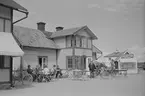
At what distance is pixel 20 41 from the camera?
20750 mm

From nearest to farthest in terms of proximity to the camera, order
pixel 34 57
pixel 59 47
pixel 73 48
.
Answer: pixel 34 57, pixel 73 48, pixel 59 47

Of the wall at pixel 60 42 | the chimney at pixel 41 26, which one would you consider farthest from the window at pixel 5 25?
the chimney at pixel 41 26

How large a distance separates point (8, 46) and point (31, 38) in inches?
430

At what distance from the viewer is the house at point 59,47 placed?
2241 centimetres

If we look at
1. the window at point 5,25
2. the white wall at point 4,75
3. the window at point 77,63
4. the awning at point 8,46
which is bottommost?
the white wall at point 4,75

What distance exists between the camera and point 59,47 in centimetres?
2536

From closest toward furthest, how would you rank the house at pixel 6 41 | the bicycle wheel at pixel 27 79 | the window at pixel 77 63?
the house at pixel 6 41, the bicycle wheel at pixel 27 79, the window at pixel 77 63

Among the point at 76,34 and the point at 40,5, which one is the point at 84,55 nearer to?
the point at 76,34

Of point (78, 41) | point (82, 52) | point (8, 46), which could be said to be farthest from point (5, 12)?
point (82, 52)

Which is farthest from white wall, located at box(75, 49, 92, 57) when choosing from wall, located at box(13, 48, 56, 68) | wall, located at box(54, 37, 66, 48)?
wall, located at box(13, 48, 56, 68)

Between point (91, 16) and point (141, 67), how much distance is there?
2486 centimetres

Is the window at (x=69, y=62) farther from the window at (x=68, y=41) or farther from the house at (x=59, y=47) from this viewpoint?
the window at (x=68, y=41)

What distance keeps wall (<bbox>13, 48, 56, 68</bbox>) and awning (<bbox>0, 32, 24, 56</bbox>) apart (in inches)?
309

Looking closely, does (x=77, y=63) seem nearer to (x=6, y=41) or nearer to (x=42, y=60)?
(x=42, y=60)
